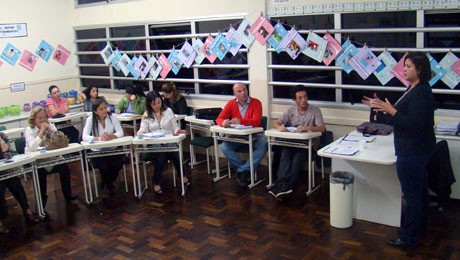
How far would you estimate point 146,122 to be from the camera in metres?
5.73

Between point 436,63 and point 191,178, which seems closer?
point 436,63

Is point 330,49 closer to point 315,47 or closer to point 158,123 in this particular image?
point 315,47

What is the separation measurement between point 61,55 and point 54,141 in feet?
12.2

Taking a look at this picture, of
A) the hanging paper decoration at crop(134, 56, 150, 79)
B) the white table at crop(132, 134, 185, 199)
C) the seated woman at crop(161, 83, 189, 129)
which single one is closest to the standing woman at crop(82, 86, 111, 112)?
the hanging paper decoration at crop(134, 56, 150, 79)

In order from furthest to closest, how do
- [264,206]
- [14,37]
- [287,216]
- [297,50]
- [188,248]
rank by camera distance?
1. [14,37]
2. [297,50]
3. [264,206]
4. [287,216]
5. [188,248]

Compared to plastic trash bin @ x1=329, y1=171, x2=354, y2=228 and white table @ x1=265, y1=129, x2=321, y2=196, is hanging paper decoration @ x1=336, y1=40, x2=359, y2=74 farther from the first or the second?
plastic trash bin @ x1=329, y1=171, x2=354, y2=228

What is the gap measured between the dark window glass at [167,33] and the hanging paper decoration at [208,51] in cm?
41

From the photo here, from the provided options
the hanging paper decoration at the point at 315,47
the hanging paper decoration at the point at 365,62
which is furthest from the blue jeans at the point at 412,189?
the hanging paper decoration at the point at 315,47

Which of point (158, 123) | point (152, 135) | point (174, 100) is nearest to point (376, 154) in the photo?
point (152, 135)

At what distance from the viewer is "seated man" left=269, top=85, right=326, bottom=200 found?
5176 millimetres

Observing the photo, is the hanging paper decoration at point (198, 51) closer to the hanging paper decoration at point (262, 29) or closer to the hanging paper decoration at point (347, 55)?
the hanging paper decoration at point (262, 29)

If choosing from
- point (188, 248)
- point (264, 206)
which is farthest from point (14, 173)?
point (264, 206)

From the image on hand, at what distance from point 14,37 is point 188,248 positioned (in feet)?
17.3

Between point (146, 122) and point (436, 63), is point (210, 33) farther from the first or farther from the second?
point (436, 63)
